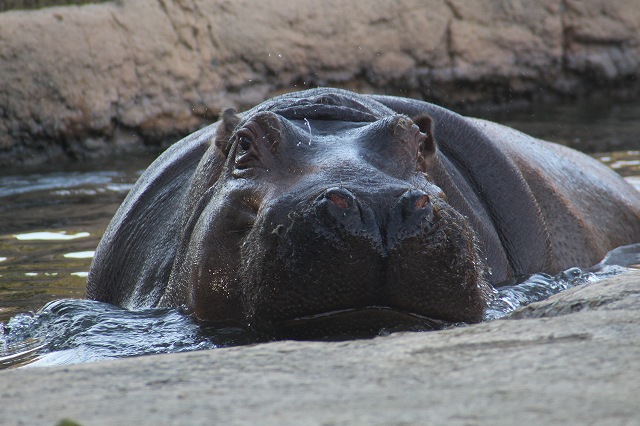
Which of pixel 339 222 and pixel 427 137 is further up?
pixel 427 137

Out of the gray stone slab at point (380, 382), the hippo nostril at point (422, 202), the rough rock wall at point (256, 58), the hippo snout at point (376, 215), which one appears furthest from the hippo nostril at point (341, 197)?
the rough rock wall at point (256, 58)

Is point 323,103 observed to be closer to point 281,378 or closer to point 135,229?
point 135,229

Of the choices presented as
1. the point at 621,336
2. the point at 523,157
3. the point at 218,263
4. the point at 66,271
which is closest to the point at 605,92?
the point at 523,157

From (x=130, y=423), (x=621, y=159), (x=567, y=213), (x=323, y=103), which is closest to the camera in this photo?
(x=130, y=423)

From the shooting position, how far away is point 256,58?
11078 millimetres

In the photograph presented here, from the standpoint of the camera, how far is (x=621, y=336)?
2123 mm

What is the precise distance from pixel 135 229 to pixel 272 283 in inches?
66.0

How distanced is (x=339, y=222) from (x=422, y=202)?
277 mm

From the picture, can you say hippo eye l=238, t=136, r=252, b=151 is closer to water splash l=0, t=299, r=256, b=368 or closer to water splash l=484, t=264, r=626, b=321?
water splash l=0, t=299, r=256, b=368

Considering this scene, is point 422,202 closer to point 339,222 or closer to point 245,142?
point 339,222

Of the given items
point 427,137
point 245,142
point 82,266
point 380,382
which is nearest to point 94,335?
point 245,142

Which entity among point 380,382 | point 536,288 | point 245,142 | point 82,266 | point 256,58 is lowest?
point 536,288

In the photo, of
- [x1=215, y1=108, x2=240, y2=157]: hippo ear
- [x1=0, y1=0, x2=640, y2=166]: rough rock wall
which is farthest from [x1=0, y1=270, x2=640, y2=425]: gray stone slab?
[x1=0, y1=0, x2=640, y2=166]: rough rock wall

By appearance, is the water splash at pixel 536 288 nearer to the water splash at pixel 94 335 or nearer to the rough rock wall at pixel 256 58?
the water splash at pixel 94 335
